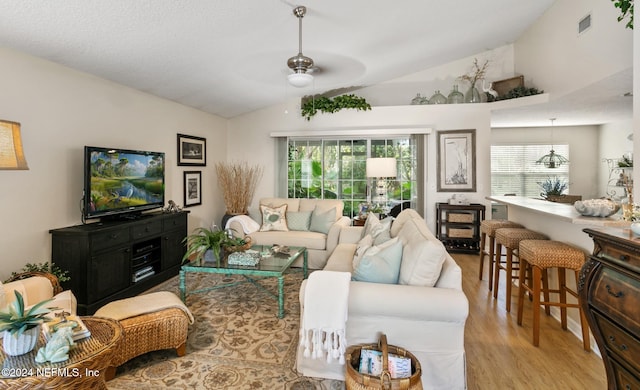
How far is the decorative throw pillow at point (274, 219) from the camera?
185 inches

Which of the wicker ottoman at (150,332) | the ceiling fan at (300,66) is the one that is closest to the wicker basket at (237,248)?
the wicker ottoman at (150,332)

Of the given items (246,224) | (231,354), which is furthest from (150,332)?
(246,224)

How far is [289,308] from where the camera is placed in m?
3.12

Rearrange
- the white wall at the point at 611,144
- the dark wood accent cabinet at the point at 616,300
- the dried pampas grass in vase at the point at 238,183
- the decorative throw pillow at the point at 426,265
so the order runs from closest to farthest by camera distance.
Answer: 1. the dark wood accent cabinet at the point at 616,300
2. the decorative throw pillow at the point at 426,265
3. the dried pampas grass in vase at the point at 238,183
4. the white wall at the point at 611,144

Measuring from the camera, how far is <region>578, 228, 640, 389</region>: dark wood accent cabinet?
1.18m

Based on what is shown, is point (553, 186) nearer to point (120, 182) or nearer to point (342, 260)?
point (342, 260)

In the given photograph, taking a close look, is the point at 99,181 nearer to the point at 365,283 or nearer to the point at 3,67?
the point at 3,67

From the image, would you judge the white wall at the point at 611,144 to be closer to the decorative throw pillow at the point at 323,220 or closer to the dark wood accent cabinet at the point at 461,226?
the dark wood accent cabinet at the point at 461,226

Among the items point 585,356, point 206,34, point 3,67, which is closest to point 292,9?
point 206,34

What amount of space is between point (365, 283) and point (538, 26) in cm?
509

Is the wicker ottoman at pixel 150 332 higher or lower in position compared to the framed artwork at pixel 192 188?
lower

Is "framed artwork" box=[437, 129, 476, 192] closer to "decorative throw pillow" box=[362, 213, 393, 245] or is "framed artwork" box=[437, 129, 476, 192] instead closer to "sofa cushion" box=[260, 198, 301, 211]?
"sofa cushion" box=[260, 198, 301, 211]

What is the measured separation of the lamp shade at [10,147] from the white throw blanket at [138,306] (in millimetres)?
1187

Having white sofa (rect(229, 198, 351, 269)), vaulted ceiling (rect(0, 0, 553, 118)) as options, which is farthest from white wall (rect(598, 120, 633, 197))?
white sofa (rect(229, 198, 351, 269))
